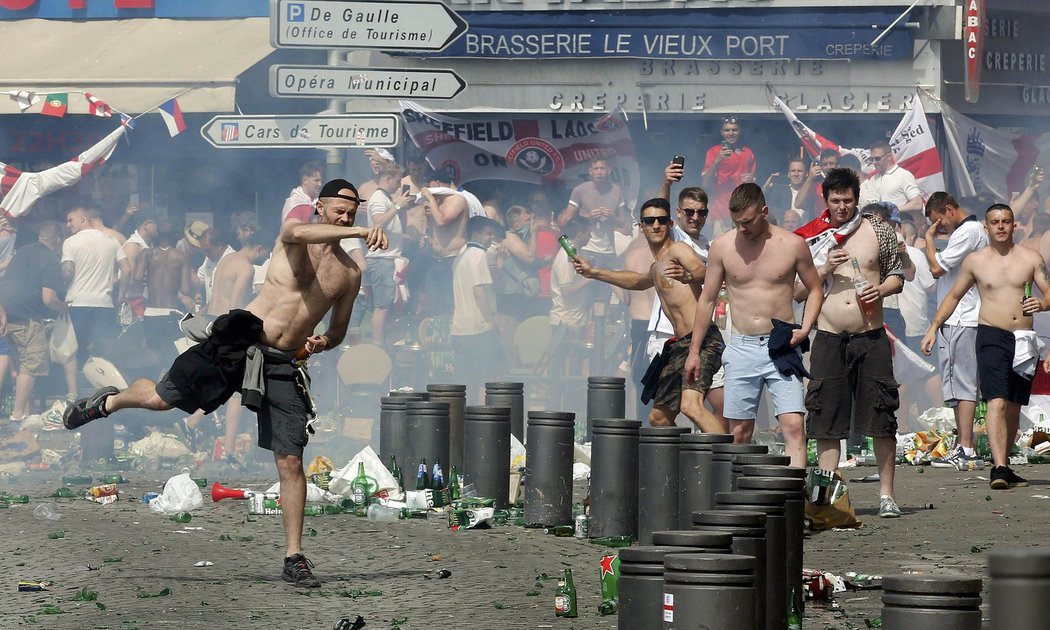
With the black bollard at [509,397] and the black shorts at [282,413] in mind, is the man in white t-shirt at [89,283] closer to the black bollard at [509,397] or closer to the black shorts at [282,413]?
the black bollard at [509,397]

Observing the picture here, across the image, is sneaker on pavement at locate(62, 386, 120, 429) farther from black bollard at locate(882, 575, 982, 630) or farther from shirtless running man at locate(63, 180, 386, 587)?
black bollard at locate(882, 575, 982, 630)

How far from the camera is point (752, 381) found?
9602mm

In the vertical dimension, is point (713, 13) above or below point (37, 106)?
above

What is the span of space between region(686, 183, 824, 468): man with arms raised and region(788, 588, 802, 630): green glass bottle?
2.86m

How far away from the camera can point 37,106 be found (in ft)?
68.9

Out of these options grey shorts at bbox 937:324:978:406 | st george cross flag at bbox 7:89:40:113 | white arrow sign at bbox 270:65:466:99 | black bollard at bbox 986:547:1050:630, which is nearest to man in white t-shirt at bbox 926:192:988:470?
grey shorts at bbox 937:324:978:406

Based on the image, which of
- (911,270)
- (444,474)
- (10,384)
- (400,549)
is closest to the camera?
(400,549)

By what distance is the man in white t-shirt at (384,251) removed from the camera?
655 inches

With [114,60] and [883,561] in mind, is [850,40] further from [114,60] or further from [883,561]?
[883,561]

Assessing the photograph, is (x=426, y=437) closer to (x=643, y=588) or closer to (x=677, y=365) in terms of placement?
(x=677, y=365)

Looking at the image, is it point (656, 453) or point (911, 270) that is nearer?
point (656, 453)

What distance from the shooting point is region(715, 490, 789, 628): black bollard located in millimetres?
6055

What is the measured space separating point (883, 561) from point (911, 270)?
282 cm

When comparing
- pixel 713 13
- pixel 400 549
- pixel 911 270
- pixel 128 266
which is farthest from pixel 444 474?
pixel 713 13
